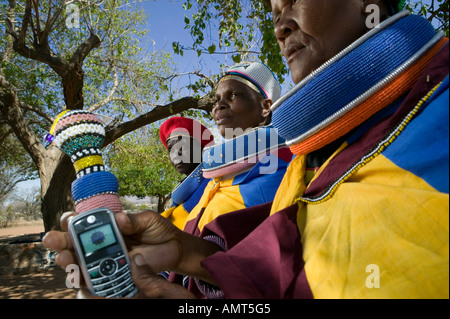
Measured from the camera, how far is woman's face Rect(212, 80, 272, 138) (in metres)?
2.48

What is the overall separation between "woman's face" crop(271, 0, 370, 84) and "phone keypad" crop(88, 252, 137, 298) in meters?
0.89

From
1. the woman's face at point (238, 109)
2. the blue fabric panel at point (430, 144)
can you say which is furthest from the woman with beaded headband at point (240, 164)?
the blue fabric panel at point (430, 144)

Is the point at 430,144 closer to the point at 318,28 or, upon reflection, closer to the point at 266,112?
the point at 318,28

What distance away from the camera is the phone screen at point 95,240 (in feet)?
3.13

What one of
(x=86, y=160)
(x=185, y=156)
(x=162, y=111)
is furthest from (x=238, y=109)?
(x=162, y=111)

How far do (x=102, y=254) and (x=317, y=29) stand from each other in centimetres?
101

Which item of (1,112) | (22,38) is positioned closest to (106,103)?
(1,112)

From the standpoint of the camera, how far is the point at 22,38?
7.18 meters

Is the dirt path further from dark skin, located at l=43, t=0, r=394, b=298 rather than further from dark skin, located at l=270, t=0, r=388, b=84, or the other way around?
dark skin, located at l=270, t=0, r=388, b=84

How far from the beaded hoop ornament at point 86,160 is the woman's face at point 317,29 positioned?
30.5 inches

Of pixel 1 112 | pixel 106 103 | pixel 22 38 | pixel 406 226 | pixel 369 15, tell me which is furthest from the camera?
pixel 106 103

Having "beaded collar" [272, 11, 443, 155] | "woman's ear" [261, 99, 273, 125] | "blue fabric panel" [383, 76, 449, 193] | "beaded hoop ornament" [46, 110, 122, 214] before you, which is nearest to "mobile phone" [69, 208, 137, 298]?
"beaded hoop ornament" [46, 110, 122, 214]
